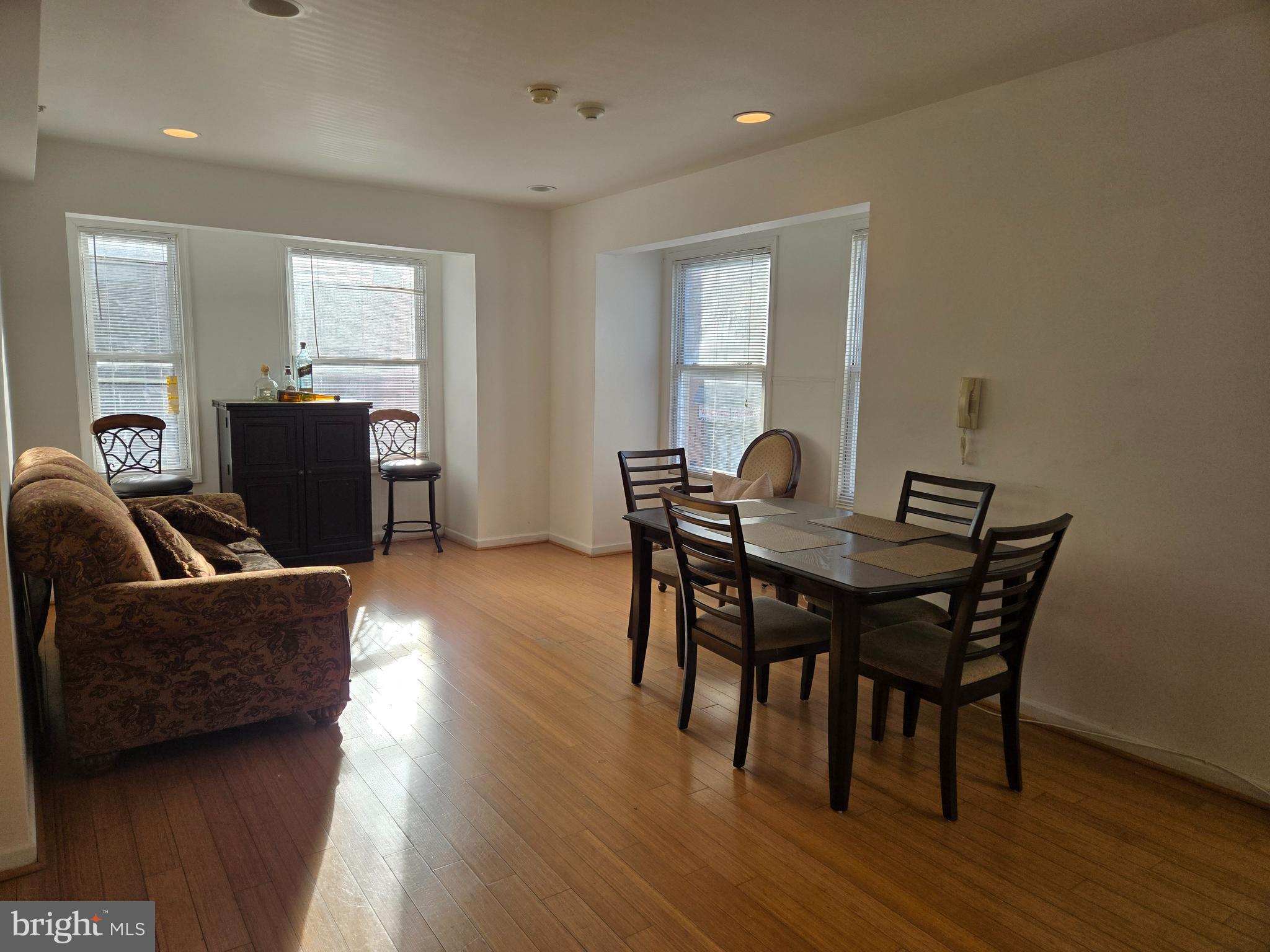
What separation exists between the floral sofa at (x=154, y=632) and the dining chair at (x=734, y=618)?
1282mm

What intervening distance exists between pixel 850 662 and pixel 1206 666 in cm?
132

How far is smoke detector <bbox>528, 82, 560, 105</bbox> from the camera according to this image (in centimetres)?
323

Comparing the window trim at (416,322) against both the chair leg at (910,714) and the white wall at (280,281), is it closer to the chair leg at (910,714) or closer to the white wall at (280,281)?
the white wall at (280,281)

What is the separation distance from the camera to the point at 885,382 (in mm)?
3711

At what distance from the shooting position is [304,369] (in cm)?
543

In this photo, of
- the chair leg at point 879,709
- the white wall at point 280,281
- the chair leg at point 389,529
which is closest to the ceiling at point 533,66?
the white wall at point 280,281

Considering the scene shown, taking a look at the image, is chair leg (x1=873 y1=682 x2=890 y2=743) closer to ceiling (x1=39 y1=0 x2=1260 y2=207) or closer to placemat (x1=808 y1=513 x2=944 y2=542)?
placemat (x1=808 y1=513 x2=944 y2=542)

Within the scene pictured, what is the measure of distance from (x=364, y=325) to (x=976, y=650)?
16.4 feet

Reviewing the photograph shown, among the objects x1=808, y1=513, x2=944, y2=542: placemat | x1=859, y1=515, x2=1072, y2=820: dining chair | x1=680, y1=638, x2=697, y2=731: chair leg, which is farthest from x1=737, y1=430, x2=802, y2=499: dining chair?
x1=859, y1=515, x2=1072, y2=820: dining chair

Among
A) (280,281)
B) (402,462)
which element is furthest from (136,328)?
(402,462)

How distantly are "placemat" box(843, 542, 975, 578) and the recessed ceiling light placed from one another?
2552 mm

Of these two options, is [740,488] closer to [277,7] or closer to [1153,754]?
[1153,754]

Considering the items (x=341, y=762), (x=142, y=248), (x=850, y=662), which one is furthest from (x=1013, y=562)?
(x=142, y=248)

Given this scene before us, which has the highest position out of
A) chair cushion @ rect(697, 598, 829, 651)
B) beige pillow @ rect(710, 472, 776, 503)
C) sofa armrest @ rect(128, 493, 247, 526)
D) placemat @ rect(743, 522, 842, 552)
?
placemat @ rect(743, 522, 842, 552)
